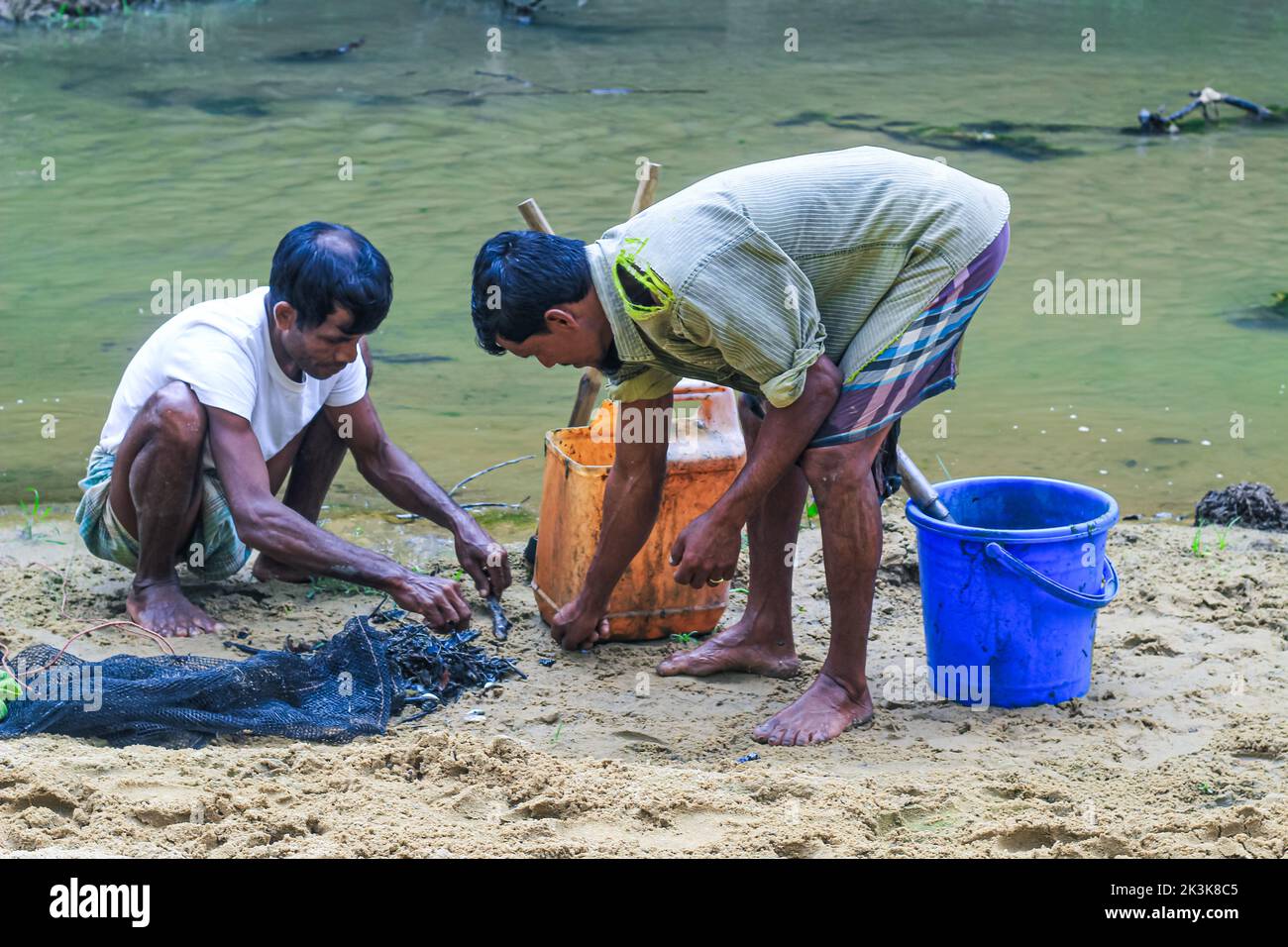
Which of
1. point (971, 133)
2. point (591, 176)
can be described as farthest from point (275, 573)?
point (971, 133)

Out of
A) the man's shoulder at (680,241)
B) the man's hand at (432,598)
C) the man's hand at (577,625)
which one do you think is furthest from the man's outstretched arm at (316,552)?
the man's shoulder at (680,241)

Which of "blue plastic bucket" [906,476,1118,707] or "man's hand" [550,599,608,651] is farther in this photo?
"man's hand" [550,599,608,651]

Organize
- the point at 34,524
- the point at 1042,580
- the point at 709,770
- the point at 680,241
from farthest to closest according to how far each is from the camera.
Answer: the point at 34,524 → the point at 1042,580 → the point at 709,770 → the point at 680,241

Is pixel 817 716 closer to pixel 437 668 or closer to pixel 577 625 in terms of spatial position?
pixel 577 625

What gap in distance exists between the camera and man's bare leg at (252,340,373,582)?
13.8ft

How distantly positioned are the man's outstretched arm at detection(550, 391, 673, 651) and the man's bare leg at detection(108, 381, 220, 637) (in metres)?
1.10

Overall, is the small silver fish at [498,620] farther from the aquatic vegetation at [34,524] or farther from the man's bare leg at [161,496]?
the aquatic vegetation at [34,524]

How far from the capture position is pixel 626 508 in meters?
3.64

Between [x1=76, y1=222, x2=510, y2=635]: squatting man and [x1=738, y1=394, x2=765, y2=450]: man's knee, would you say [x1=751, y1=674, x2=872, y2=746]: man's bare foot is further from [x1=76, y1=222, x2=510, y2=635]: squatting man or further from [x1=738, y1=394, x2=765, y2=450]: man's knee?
[x1=76, y1=222, x2=510, y2=635]: squatting man

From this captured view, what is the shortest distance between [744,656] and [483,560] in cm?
75

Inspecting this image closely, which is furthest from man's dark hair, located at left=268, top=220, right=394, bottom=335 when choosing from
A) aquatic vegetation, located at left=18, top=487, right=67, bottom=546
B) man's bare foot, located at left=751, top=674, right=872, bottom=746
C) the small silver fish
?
aquatic vegetation, located at left=18, top=487, right=67, bottom=546

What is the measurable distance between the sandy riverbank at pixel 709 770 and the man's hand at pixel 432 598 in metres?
0.25
